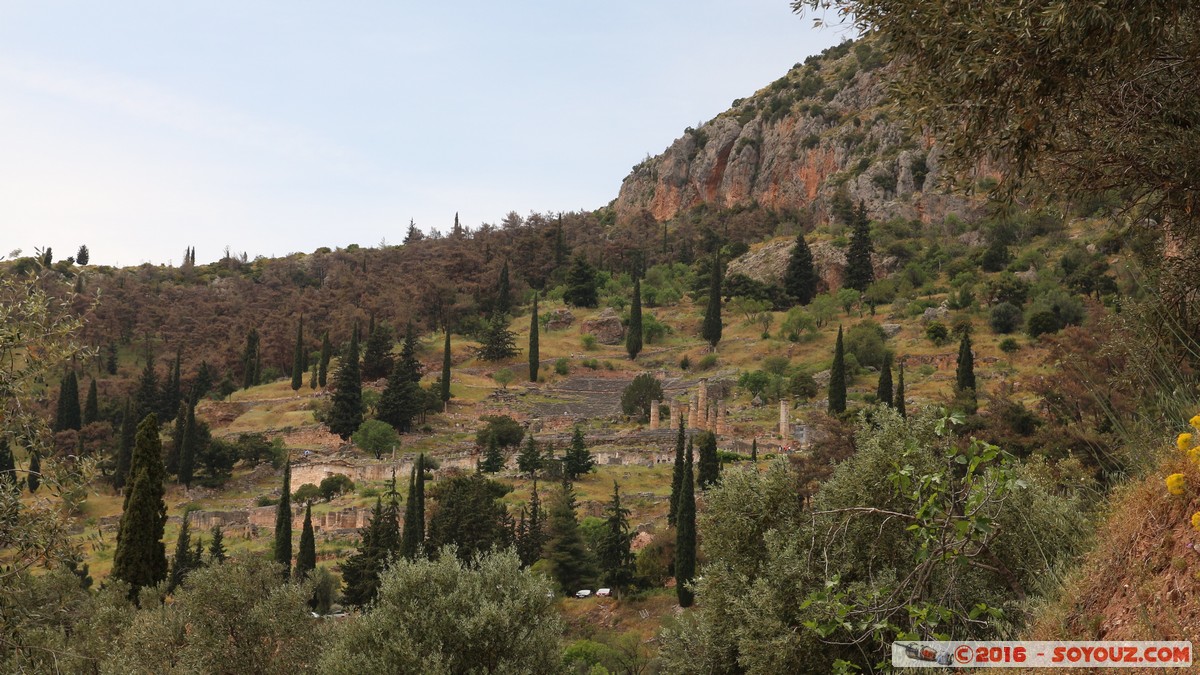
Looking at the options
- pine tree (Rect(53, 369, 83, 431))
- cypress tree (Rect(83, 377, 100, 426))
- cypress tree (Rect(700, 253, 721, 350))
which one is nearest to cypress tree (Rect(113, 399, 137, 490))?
pine tree (Rect(53, 369, 83, 431))

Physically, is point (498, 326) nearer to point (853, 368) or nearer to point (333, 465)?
point (333, 465)

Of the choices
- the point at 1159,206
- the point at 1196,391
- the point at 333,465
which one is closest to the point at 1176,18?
the point at 1159,206

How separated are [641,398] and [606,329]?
1951cm

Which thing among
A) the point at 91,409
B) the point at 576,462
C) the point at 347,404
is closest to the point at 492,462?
the point at 576,462

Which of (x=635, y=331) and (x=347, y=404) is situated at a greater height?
(x=635, y=331)

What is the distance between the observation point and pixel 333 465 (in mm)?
51156

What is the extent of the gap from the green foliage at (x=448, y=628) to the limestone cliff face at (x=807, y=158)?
82.9 m

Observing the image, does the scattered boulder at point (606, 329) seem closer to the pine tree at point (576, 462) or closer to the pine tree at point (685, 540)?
the pine tree at point (576, 462)

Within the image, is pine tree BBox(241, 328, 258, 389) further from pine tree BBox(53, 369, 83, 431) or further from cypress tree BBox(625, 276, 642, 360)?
cypress tree BBox(625, 276, 642, 360)

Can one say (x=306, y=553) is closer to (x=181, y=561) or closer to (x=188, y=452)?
(x=181, y=561)

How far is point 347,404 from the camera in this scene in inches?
2231

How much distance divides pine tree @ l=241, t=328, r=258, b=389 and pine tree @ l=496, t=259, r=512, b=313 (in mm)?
20221

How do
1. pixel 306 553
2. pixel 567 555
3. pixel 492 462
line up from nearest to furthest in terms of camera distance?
pixel 567 555 → pixel 306 553 → pixel 492 462

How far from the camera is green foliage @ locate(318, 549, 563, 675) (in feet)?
52.1
